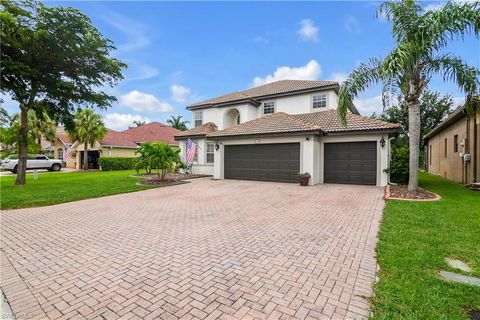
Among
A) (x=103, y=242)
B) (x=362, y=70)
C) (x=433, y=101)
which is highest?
(x=433, y=101)

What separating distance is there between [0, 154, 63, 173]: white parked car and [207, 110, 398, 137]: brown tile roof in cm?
2067

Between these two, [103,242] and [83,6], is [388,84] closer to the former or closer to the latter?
[103,242]

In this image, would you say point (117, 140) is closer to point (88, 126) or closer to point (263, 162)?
point (88, 126)

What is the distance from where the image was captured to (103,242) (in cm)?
499

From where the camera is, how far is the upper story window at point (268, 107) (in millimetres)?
19830

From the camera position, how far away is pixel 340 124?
14.2m

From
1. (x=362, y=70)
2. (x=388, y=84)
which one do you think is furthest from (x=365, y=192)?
(x=362, y=70)

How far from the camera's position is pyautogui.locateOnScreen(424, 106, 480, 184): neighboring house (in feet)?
43.0

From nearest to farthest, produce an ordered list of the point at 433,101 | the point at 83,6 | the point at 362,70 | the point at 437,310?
the point at 437,310 < the point at 362,70 < the point at 83,6 < the point at 433,101

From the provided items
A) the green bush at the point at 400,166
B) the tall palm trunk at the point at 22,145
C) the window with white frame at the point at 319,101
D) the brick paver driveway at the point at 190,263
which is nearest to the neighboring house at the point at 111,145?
the tall palm trunk at the point at 22,145

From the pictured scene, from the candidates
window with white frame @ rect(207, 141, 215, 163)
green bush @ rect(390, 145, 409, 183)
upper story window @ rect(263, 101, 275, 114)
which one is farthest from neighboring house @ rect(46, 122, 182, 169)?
green bush @ rect(390, 145, 409, 183)

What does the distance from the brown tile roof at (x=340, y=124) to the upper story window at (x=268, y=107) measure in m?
3.08

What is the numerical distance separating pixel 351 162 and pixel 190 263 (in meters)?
12.1

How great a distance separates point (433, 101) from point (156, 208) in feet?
113
